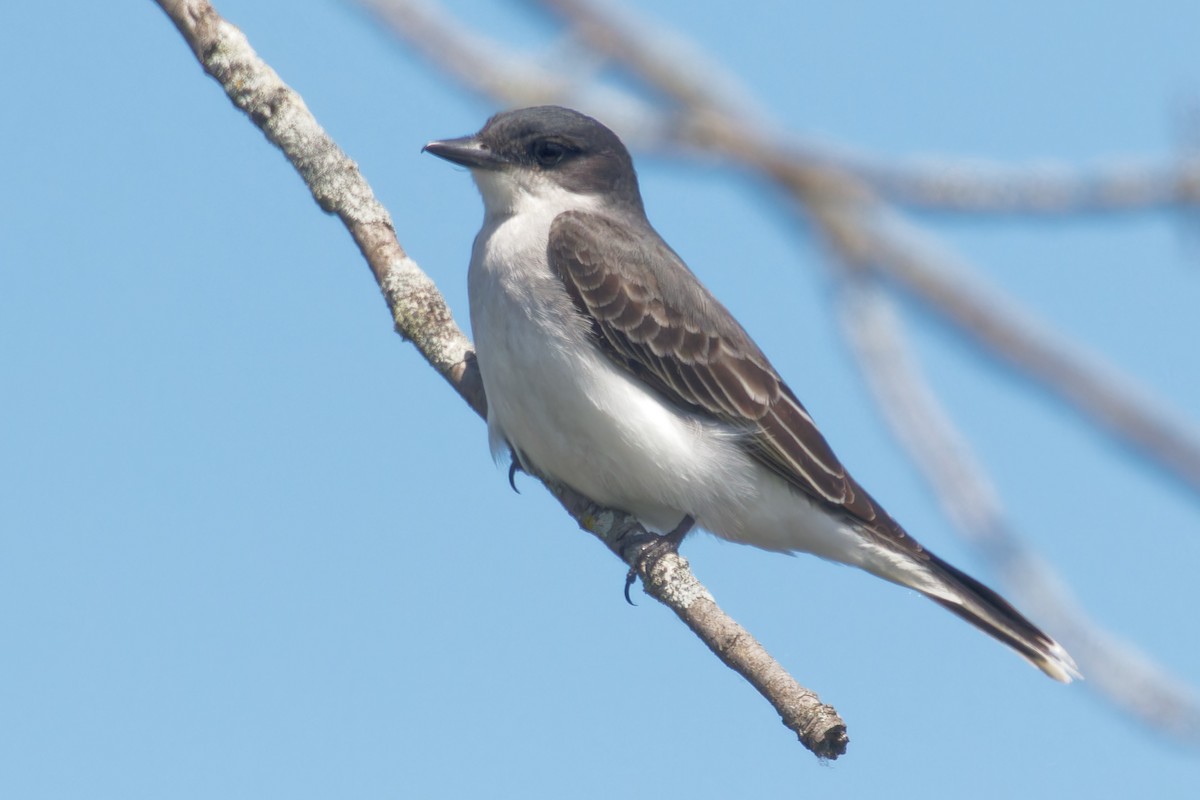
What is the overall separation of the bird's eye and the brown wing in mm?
429

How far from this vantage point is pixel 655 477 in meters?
6.14

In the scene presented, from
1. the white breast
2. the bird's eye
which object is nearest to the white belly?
the white breast

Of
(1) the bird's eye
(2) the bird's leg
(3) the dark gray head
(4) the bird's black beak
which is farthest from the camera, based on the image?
(1) the bird's eye

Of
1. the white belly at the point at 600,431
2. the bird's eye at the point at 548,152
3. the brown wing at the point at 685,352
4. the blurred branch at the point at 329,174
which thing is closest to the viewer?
the blurred branch at the point at 329,174

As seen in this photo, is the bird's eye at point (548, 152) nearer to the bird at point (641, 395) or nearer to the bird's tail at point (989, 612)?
the bird at point (641, 395)

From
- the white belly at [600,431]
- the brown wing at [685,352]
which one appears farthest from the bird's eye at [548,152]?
the white belly at [600,431]

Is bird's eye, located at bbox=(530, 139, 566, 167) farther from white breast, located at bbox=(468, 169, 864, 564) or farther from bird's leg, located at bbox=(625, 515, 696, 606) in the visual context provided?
bird's leg, located at bbox=(625, 515, 696, 606)

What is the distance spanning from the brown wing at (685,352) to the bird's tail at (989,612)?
304 mm

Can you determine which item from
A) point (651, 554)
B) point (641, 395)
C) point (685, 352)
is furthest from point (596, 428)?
point (651, 554)

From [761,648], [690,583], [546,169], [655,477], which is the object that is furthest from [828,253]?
[546,169]

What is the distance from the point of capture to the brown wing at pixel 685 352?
647cm

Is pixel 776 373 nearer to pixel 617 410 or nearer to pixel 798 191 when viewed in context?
pixel 617 410

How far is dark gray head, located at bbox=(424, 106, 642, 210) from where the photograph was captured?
6.93 meters

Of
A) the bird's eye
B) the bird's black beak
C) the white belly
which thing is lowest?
the white belly
